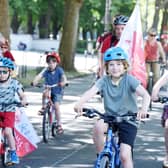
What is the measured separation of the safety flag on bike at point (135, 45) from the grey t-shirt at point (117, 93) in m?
2.23

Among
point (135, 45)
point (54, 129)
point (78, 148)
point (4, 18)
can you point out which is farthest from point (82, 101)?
point (4, 18)

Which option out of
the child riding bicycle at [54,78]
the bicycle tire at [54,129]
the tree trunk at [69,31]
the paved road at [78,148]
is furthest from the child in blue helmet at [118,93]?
the tree trunk at [69,31]

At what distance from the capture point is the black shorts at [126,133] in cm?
720

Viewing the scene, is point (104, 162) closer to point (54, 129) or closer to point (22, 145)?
point (22, 145)

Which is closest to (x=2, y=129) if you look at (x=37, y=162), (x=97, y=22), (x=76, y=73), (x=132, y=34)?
(x=37, y=162)

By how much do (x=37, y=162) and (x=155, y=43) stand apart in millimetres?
9513

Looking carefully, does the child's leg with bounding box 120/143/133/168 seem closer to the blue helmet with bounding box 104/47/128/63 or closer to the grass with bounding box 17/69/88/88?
the blue helmet with bounding box 104/47/128/63

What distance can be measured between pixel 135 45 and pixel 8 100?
1.92 m

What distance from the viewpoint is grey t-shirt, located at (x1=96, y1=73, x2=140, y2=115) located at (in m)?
7.29

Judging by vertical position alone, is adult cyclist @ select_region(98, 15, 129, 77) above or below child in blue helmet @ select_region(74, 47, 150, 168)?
above

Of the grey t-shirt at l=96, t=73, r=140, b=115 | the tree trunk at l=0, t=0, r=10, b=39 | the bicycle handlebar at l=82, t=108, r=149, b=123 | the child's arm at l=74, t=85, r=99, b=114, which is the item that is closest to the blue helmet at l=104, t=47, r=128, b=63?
the grey t-shirt at l=96, t=73, r=140, b=115

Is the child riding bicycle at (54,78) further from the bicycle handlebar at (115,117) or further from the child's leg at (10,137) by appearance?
the bicycle handlebar at (115,117)

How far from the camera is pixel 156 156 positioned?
10.9 meters

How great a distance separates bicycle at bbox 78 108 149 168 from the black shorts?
0.17ft
